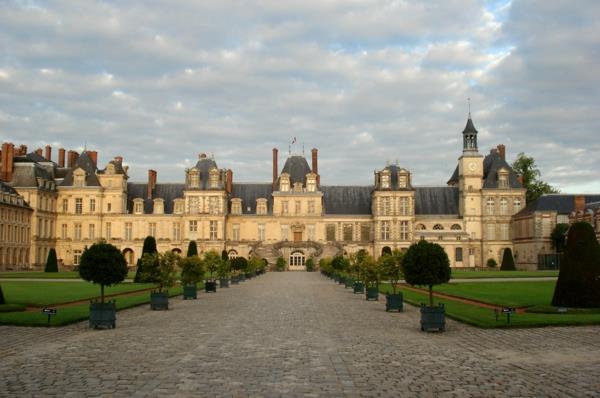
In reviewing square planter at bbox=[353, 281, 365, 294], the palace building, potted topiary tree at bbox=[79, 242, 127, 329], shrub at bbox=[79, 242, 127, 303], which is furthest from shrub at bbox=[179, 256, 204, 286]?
the palace building

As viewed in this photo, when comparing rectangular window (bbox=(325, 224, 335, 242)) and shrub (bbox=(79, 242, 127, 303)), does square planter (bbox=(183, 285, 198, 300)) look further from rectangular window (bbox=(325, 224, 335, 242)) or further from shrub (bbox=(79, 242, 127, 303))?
rectangular window (bbox=(325, 224, 335, 242))


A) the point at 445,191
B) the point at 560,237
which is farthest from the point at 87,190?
the point at 560,237

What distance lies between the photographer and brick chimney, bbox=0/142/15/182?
201 feet

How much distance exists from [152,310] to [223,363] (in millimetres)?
10957

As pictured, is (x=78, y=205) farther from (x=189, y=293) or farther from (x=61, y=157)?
(x=189, y=293)

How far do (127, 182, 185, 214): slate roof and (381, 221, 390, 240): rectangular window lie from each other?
70.7ft

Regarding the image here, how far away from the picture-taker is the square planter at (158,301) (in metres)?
21.1

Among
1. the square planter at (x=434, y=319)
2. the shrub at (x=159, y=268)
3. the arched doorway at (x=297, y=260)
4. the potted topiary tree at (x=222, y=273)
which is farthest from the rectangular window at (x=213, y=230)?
the square planter at (x=434, y=319)

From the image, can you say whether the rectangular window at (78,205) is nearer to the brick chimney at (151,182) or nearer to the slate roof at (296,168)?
the brick chimney at (151,182)

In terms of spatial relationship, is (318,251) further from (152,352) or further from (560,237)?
(152,352)

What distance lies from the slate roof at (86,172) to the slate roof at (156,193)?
4270mm

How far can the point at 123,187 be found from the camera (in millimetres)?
67125

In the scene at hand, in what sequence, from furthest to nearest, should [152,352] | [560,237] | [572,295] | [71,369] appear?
[560,237] < [572,295] < [152,352] < [71,369]

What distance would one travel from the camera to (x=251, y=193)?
70.1 meters
